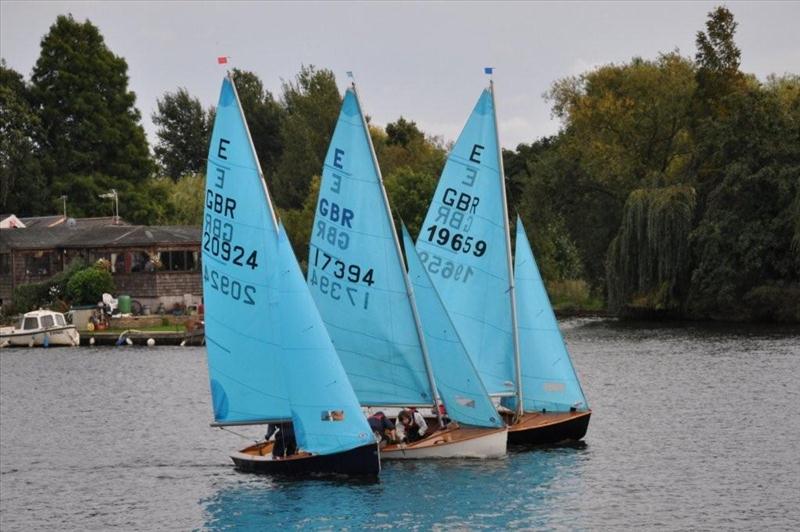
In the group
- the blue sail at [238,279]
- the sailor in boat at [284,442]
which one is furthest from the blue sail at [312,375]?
the sailor in boat at [284,442]

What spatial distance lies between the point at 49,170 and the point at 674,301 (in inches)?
3203

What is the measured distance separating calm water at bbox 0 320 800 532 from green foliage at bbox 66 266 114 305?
36.7 m

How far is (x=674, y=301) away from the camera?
103 metres

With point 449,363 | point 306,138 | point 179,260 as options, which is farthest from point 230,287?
point 306,138

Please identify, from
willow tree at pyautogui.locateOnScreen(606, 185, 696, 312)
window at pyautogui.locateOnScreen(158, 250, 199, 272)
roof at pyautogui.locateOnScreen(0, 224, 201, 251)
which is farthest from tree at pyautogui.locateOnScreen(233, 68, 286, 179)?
willow tree at pyautogui.locateOnScreen(606, 185, 696, 312)

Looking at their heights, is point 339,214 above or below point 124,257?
below

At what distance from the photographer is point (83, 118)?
15888 cm

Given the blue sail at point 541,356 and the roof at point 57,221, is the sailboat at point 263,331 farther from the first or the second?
the roof at point 57,221

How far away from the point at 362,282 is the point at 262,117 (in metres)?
143

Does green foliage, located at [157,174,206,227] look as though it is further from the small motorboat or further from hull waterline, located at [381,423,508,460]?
hull waterline, located at [381,423,508,460]

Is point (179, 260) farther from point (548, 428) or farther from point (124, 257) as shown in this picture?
point (548, 428)

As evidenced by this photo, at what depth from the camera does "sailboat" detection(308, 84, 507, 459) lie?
46875 millimetres

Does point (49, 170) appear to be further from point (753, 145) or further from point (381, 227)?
point (381, 227)

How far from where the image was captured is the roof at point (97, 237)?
120812 mm
